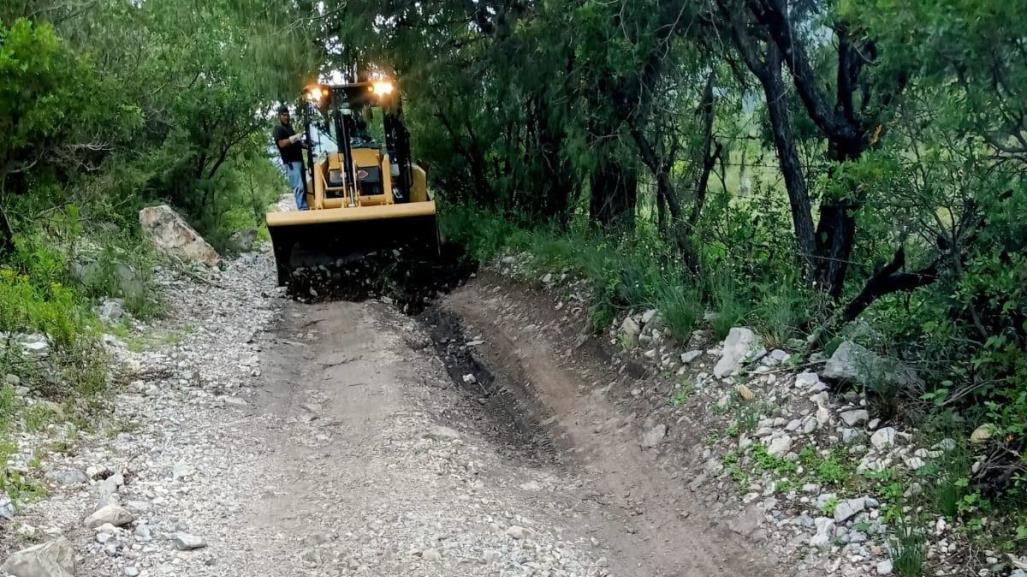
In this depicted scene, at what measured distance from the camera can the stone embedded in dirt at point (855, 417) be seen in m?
4.78

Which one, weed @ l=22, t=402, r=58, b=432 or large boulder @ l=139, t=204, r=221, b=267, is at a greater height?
large boulder @ l=139, t=204, r=221, b=267

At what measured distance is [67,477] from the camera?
5.00 m

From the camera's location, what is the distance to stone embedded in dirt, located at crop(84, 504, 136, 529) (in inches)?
175

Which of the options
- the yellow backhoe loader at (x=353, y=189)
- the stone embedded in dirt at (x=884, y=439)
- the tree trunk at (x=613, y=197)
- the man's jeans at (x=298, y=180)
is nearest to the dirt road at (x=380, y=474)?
the stone embedded in dirt at (x=884, y=439)

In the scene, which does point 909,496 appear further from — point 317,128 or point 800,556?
point 317,128

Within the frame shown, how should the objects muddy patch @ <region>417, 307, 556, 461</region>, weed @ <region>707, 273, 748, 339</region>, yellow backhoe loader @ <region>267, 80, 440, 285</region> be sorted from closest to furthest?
1. weed @ <region>707, 273, 748, 339</region>
2. muddy patch @ <region>417, 307, 556, 461</region>
3. yellow backhoe loader @ <region>267, 80, 440, 285</region>

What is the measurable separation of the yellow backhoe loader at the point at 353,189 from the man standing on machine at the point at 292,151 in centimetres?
18

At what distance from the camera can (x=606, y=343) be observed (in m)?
7.38

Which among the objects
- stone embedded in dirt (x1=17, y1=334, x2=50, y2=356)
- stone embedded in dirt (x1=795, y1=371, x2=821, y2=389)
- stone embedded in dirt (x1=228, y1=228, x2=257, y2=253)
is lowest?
stone embedded in dirt (x1=795, y1=371, x2=821, y2=389)

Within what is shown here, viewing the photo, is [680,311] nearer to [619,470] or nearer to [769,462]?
[619,470]

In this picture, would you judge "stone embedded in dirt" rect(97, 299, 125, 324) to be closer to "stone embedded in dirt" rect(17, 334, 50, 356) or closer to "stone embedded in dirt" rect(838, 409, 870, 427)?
"stone embedded in dirt" rect(17, 334, 50, 356)

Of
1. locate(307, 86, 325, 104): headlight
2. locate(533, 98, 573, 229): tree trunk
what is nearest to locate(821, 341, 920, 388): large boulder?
locate(533, 98, 573, 229): tree trunk

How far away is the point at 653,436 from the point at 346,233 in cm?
630

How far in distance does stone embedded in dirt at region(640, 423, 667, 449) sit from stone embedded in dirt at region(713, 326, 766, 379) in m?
0.56
